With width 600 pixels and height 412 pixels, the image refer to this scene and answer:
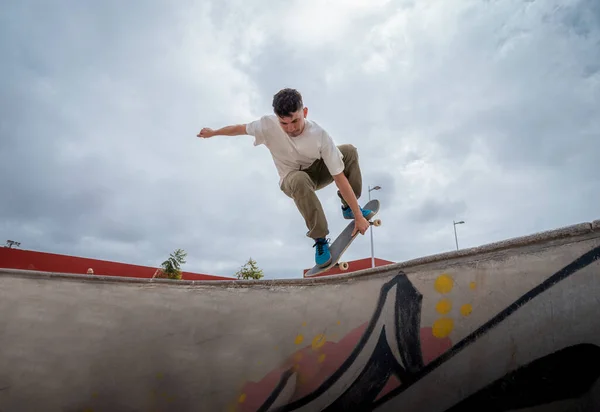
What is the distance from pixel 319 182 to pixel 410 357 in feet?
7.44

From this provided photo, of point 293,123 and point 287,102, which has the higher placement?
point 287,102

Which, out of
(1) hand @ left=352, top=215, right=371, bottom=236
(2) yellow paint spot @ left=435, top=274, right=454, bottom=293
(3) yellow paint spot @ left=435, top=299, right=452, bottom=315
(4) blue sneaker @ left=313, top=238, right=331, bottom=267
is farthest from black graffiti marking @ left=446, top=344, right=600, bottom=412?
(4) blue sneaker @ left=313, top=238, right=331, bottom=267

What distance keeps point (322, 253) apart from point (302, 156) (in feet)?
3.99

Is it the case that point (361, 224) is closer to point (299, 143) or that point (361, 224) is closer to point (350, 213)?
point (350, 213)

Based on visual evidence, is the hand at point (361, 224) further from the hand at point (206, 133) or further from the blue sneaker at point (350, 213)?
the hand at point (206, 133)

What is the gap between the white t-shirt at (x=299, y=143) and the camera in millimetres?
3494

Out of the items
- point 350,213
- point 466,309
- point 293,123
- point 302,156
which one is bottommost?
point 466,309

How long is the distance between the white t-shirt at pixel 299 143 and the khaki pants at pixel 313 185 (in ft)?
0.57

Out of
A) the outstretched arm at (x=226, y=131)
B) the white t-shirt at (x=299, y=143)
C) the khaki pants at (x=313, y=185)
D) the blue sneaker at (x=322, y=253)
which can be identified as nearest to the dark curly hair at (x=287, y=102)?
the white t-shirt at (x=299, y=143)

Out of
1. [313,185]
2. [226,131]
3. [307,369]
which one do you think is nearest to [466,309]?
[307,369]

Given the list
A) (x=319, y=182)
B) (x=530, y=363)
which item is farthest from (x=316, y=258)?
(x=530, y=363)

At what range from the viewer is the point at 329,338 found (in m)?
2.80

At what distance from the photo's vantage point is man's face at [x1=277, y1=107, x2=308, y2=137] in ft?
10.9

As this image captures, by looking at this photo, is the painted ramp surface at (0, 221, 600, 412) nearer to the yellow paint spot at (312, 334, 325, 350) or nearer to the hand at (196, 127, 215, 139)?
the yellow paint spot at (312, 334, 325, 350)
